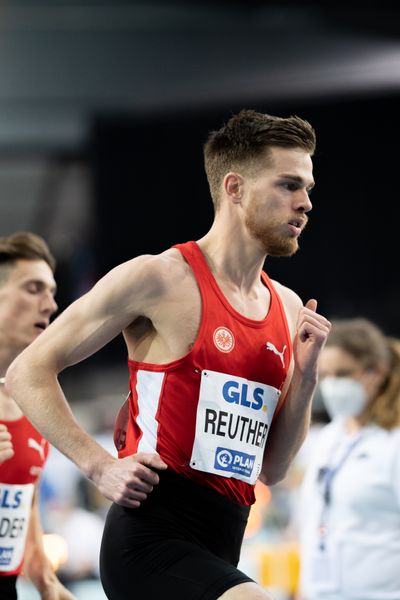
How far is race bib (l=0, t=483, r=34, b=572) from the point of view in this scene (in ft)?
13.1

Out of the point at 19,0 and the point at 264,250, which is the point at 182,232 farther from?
the point at 264,250

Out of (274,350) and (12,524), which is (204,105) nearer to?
(12,524)

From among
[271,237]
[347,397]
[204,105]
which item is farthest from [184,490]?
[204,105]

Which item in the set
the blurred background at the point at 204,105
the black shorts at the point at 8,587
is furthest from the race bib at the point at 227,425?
the blurred background at the point at 204,105

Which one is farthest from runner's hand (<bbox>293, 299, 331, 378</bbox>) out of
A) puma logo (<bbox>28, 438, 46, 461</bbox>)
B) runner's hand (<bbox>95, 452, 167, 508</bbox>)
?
puma logo (<bbox>28, 438, 46, 461</bbox>)

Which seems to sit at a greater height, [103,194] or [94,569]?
[103,194]

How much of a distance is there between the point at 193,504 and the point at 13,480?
1.12 meters

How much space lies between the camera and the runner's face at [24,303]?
4297mm

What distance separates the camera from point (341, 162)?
14.2 m

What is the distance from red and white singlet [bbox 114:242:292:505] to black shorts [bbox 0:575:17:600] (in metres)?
1.02

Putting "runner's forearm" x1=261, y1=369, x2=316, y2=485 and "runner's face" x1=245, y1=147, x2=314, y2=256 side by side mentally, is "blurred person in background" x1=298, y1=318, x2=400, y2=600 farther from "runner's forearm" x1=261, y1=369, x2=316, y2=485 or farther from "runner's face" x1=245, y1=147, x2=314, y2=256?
"runner's face" x1=245, y1=147, x2=314, y2=256

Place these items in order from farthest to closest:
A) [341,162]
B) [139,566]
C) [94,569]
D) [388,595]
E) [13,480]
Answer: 1. [341,162]
2. [94,569]
3. [388,595]
4. [13,480]
5. [139,566]

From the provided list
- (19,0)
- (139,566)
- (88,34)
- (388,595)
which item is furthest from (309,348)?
(88,34)

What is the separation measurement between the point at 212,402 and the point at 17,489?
3.97ft
